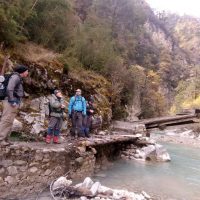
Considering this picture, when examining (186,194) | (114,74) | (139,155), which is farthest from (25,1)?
(186,194)

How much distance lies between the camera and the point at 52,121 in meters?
10.4

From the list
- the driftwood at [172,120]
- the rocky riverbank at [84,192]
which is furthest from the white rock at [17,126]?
the driftwood at [172,120]

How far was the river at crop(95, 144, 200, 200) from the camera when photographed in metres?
10.5

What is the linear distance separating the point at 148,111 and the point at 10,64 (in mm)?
21885

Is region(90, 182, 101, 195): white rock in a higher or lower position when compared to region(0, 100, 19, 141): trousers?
lower

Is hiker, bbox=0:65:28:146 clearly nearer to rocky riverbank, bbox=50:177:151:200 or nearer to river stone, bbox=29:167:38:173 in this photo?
river stone, bbox=29:167:38:173

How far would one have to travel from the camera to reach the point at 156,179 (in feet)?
40.7

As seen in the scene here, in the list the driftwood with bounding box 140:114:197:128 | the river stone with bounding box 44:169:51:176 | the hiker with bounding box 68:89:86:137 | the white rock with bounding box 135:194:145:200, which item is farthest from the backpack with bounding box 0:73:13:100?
the driftwood with bounding box 140:114:197:128

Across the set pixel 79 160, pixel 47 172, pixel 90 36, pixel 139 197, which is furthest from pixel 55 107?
pixel 90 36

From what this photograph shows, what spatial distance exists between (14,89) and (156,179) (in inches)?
267

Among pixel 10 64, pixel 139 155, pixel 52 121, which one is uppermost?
pixel 10 64

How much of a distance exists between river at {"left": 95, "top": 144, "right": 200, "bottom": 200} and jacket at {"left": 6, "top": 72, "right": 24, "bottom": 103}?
4.29 m

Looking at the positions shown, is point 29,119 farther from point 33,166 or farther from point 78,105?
point 33,166

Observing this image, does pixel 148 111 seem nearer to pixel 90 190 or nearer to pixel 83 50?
pixel 83 50
